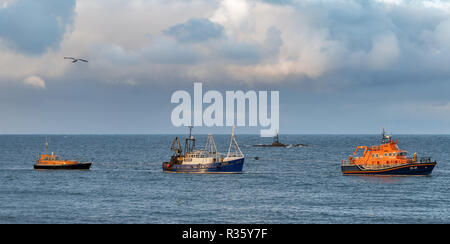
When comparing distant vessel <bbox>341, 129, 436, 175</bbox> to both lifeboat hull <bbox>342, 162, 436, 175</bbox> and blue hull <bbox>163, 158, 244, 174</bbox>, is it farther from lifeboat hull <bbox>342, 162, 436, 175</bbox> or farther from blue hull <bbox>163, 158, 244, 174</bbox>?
blue hull <bbox>163, 158, 244, 174</bbox>

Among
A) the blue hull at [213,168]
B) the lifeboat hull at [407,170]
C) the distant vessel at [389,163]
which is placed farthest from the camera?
the blue hull at [213,168]

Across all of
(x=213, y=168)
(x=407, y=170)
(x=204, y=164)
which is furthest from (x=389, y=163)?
(x=204, y=164)

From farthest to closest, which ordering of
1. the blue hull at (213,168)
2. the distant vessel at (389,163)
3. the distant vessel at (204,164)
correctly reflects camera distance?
the distant vessel at (204,164) → the blue hull at (213,168) → the distant vessel at (389,163)

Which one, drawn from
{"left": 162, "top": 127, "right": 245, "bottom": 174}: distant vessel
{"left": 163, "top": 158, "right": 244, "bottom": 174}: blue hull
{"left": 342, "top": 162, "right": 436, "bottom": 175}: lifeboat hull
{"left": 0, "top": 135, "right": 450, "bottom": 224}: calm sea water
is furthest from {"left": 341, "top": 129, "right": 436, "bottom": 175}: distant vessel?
{"left": 162, "top": 127, "right": 245, "bottom": 174}: distant vessel

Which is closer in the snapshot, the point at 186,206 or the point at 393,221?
the point at 393,221

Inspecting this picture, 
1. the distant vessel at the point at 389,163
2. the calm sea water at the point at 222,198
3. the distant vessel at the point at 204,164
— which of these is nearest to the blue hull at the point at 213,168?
the distant vessel at the point at 204,164

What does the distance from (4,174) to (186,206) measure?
6453 cm

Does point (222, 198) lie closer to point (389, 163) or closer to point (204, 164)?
point (204, 164)

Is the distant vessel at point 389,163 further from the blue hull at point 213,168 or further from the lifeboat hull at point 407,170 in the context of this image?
the blue hull at point 213,168
